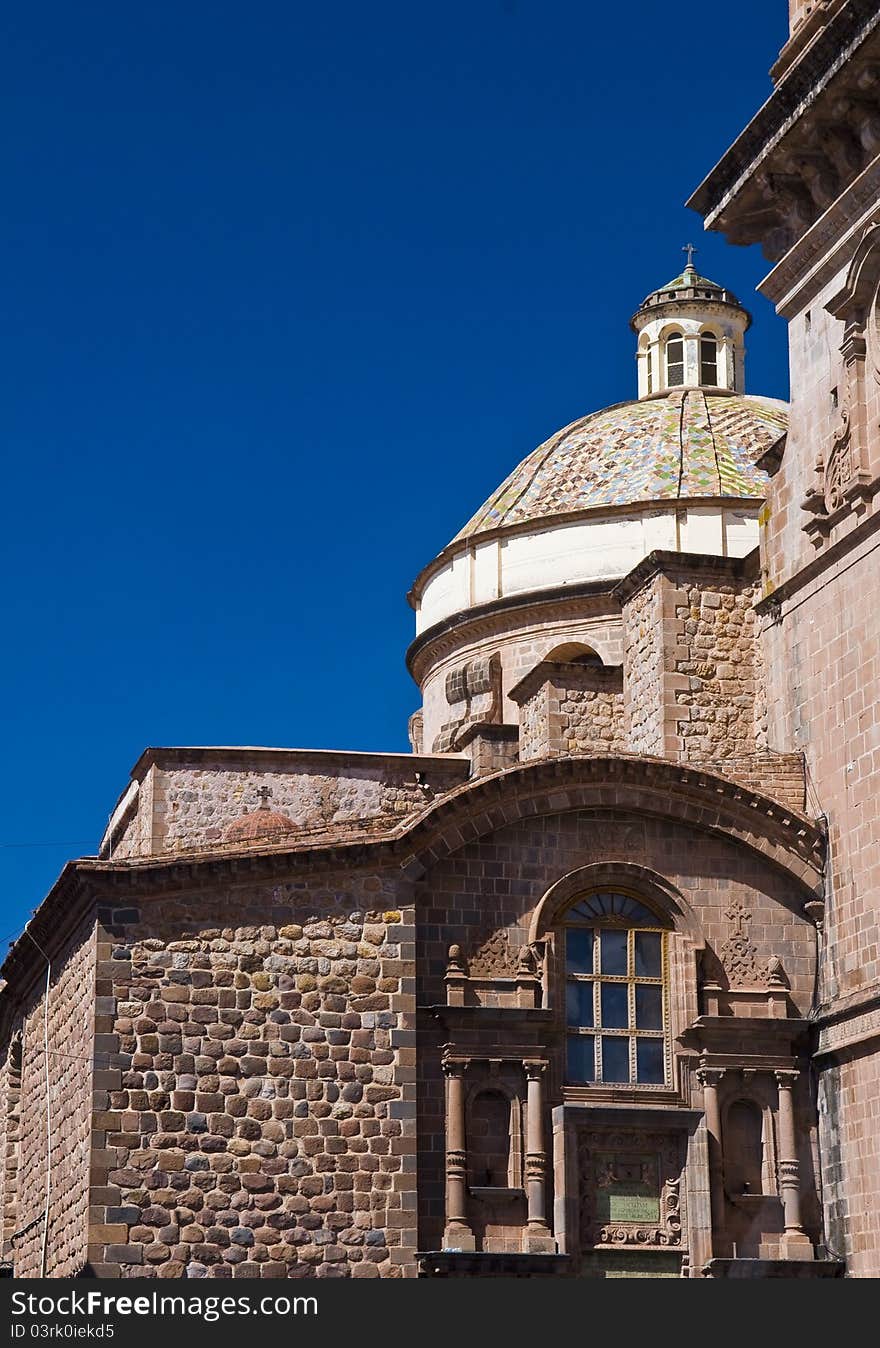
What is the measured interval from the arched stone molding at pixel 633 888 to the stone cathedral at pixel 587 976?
1.2 inches

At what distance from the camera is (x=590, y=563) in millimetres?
30469

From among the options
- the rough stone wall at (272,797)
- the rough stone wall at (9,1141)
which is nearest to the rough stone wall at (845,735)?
the rough stone wall at (272,797)

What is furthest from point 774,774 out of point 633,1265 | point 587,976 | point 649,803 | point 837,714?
point 633,1265

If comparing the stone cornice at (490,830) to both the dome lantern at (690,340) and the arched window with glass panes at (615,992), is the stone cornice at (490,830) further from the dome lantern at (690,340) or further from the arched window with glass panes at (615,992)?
the dome lantern at (690,340)

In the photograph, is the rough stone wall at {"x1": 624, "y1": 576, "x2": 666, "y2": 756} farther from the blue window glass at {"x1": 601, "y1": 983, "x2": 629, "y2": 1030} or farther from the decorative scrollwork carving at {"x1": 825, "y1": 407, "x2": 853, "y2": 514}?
the blue window glass at {"x1": 601, "y1": 983, "x2": 629, "y2": 1030}

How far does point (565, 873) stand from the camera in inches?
911

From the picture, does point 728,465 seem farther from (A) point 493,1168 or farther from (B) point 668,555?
(A) point 493,1168

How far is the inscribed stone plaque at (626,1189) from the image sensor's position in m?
22.4

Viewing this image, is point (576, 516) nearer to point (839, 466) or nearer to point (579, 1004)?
point (839, 466)

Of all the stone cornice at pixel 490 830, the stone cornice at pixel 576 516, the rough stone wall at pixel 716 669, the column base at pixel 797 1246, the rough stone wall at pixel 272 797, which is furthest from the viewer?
the stone cornice at pixel 576 516

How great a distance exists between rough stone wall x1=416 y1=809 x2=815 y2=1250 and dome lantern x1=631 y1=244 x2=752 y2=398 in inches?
476

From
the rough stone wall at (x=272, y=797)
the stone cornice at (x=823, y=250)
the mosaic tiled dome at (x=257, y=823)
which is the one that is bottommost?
the mosaic tiled dome at (x=257, y=823)

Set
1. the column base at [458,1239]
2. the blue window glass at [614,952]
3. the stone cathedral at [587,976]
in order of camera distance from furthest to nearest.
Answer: the blue window glass at [614,952] → the column base at [458,1239] → the stone cathedral at [587,976]

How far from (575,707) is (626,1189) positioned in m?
6.25
